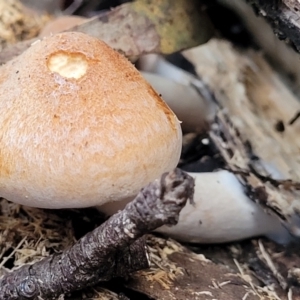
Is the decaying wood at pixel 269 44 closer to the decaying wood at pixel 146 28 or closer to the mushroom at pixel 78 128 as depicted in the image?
the decaying wood at pixel 146 28

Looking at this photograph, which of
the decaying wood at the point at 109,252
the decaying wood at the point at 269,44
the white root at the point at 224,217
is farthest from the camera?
the decaying wood at the point at 269,44

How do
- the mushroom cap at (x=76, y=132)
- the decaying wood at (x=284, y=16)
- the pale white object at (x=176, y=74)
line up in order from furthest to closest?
the pale white object at (x=176, y=74), the decaying wood at (x=284, y=16), the mushroom cap at (x=76, y=132)

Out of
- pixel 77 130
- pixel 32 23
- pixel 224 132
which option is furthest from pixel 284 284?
pixel 32 23

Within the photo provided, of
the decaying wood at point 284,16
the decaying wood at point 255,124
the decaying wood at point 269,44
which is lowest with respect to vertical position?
the decaying wood at point 255,124

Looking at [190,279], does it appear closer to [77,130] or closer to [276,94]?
[77,130]

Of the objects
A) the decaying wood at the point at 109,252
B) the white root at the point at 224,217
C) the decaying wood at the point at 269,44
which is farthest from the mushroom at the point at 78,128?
the decaying wood at the point at 269,44

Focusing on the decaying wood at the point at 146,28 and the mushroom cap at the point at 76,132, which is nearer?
the mushroom cap at the point at 76,132

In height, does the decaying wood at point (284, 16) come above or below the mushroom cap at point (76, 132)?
above

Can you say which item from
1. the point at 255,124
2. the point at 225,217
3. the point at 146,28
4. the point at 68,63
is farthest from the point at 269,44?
the point at 68,63
